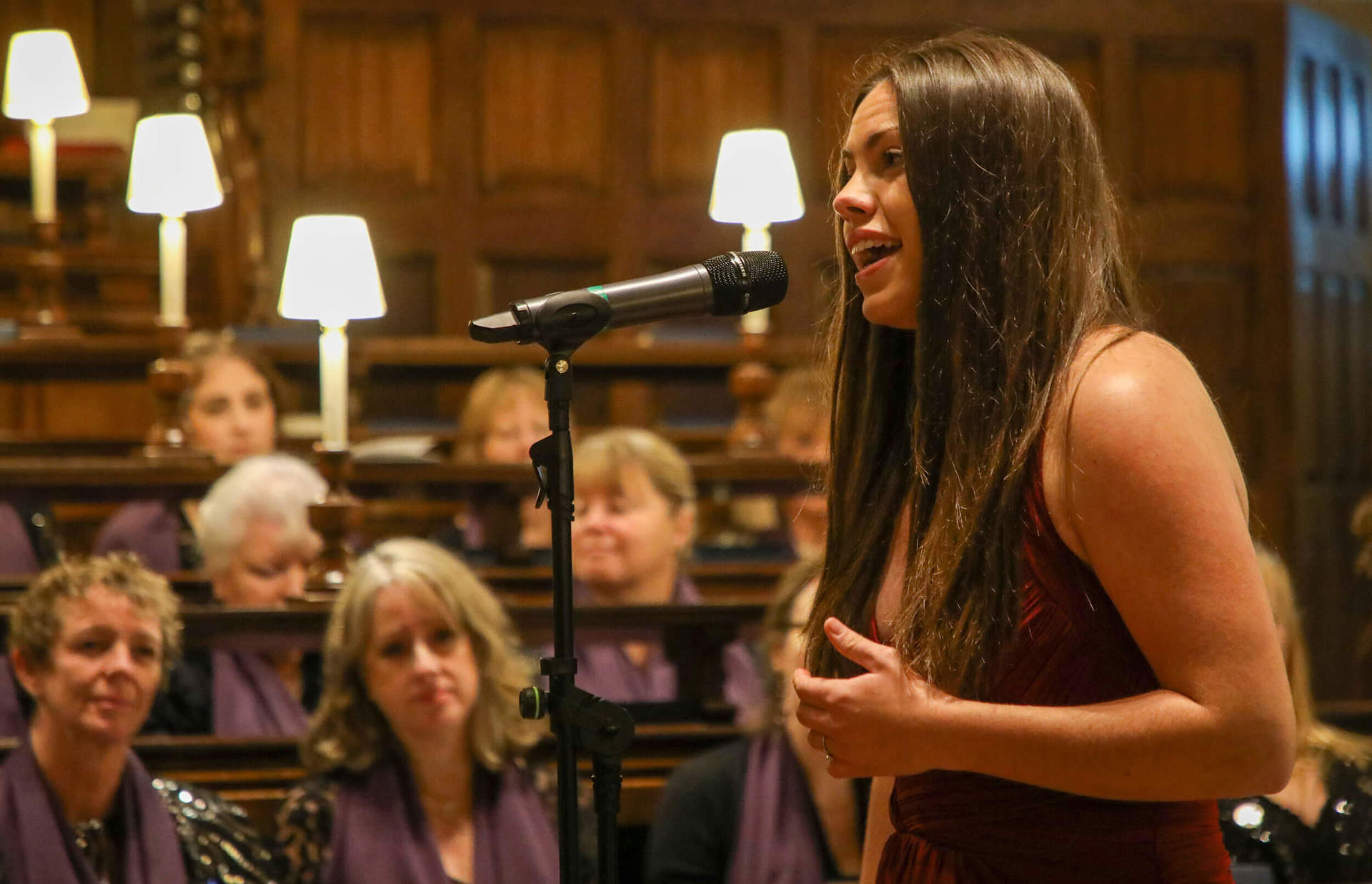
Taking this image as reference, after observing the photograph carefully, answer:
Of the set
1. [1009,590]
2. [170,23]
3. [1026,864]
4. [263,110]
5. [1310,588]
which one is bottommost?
[1310,588]

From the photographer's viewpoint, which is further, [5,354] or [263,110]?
[263,110]

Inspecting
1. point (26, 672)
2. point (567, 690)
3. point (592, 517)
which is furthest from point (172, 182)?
point (567, 690)

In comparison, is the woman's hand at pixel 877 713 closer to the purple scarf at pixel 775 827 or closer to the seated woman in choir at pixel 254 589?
the purple scarf at pixel 775 827

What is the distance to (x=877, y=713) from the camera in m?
1.25

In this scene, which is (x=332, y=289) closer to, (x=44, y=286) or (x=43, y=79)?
(x=44, y=286)

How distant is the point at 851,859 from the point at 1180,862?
5.28 feet


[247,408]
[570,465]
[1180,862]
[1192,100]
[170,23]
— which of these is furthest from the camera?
[170,23]

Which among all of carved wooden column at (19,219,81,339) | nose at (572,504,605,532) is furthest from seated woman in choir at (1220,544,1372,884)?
carved wooden column at (19,219,81,339)

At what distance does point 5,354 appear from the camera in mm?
4246

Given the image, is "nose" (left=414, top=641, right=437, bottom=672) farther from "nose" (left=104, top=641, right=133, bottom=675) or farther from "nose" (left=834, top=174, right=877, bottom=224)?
"nose" (left=834, top=174, right=877, bottom=224)

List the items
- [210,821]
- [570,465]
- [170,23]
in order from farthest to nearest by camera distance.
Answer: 1. [170,23]
2. [210,821]
3. [570,465]

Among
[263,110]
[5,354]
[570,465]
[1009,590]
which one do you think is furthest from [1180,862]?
[263,110]

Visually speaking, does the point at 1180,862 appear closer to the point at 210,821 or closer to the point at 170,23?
the point at 210,821

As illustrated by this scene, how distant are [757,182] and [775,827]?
2053 millimetres
